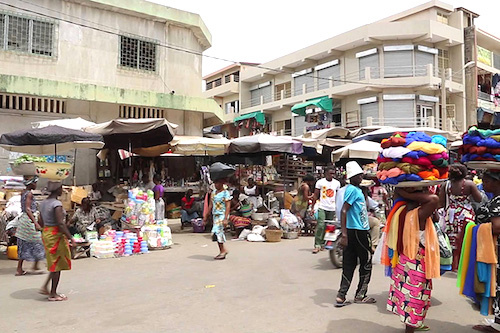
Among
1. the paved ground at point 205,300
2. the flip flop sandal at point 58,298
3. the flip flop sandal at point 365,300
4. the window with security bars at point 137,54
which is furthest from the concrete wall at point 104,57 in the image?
the flip flop sandal at point 365,300

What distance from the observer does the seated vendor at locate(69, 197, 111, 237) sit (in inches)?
357

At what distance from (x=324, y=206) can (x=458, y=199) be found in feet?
11.1

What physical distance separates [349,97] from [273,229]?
19946 mm

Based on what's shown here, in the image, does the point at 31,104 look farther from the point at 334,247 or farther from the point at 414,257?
the point at 414,257

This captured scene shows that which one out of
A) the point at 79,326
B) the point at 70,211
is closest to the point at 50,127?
the point at 70,211

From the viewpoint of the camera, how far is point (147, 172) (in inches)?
620

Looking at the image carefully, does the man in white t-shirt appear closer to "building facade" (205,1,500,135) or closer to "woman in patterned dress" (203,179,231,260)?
"woman in patterned dress" (203,179,231,260)

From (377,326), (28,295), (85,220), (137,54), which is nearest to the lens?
(377,326)

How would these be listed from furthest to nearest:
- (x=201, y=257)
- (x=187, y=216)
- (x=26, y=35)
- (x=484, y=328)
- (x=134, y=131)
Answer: (x=26, y=35) < (x=187, y=216) < (x=134, y=131) < (x=201, y=257) < (x=484, y=328)

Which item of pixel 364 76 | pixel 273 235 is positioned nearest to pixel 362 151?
pixel 273 235

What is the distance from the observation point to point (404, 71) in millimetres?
25766

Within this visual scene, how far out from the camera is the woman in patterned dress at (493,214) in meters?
3.66

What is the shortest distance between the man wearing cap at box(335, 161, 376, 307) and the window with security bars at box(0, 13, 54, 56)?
13.9 metres

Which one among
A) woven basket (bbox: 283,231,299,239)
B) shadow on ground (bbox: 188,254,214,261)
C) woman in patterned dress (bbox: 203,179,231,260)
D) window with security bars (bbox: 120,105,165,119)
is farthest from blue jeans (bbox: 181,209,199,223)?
window with security bars (bbox: 120,105,165,119)
